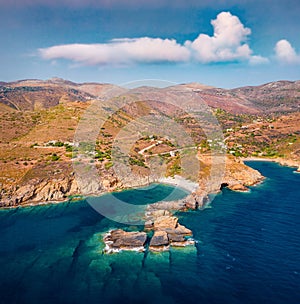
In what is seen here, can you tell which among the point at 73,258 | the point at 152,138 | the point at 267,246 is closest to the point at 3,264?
the point at 73,258

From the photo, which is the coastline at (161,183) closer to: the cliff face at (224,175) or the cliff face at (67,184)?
the cliff face at (67,184)

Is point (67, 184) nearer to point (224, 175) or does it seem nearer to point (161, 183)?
point (161, 183)

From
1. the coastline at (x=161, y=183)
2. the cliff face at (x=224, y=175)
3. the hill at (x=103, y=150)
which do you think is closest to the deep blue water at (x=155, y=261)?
the coastline at (x=161, y=183)

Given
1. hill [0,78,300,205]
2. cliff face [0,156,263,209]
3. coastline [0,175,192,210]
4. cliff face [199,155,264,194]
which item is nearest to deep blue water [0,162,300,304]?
coastline [0,175,192,210]

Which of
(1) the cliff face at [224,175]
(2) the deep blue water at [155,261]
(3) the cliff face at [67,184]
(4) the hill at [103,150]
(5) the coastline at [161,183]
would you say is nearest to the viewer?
(2) the deep blue water at [155,261]

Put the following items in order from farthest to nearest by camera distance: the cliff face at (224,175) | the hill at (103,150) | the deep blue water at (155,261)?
the cliff face at (224,175) → the hill at (103,150) → the deep blue water at (155,261)

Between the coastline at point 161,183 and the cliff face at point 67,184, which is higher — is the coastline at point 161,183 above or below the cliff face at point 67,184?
below

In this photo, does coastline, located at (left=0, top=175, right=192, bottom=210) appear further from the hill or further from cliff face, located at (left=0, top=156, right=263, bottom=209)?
the hill

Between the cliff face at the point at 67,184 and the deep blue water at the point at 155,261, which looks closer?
the deep blue water at the point at 155,261
